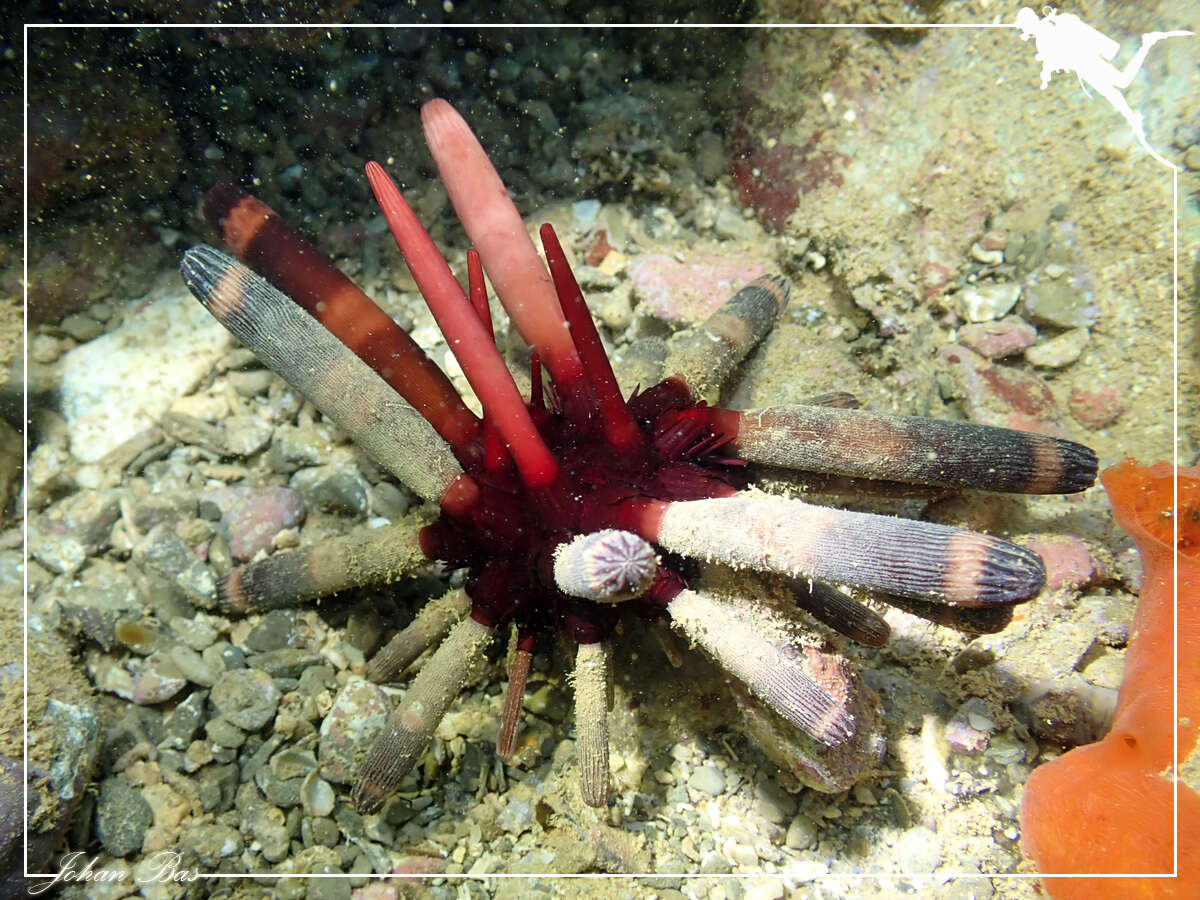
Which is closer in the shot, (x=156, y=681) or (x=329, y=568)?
(x=329, y=568)

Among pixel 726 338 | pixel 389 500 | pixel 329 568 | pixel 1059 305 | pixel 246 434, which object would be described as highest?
pixel 1059 305

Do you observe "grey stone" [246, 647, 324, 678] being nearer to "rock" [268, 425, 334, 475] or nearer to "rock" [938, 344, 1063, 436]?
"rock" [268, 425, 334, 475]

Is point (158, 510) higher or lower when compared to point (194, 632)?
higher

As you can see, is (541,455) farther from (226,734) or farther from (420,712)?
(226,734)

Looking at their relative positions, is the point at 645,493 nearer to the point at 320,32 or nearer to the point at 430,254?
the point at 430,254

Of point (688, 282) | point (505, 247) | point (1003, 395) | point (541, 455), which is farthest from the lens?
point (688, 282)

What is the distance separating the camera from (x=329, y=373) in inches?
98.0

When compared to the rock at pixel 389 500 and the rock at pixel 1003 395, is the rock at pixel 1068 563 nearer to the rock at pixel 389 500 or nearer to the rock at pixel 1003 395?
the rock at pixel 1003 395

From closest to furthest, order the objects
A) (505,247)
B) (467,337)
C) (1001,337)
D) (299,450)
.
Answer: (467,337)
(505,247)
(1001,337)
(299,450)

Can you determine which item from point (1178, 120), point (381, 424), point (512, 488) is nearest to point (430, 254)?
point (381, 424)

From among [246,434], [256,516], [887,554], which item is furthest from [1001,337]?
[246,434]

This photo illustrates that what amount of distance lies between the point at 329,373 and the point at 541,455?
2.73 feet

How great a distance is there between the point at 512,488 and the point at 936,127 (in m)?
2.89

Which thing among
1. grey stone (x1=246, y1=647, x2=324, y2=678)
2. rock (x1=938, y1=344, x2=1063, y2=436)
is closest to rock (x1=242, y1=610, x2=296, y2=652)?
grey stone (x1=246, y1=647, x2=324, y2=678)
